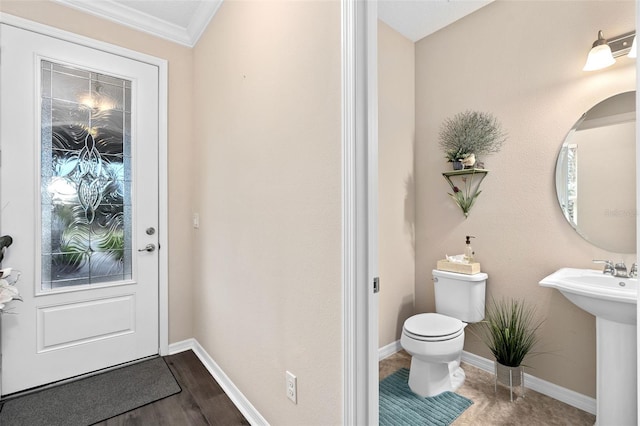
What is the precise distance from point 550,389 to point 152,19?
12.3ft

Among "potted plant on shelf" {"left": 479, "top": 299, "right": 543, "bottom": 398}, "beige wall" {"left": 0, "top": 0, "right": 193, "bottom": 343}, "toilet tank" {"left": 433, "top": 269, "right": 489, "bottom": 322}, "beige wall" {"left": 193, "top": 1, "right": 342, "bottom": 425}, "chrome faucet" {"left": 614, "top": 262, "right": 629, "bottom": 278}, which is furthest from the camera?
"beige wall" {"left": 0, "top": 0, "right": 193, "bottom": 343}

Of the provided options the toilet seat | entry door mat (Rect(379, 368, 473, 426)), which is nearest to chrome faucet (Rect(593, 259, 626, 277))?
the toilet seat

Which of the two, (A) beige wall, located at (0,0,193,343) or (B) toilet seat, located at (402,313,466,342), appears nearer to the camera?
(B) toilet seat, located at (402,313,466,342)

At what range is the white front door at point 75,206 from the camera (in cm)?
198

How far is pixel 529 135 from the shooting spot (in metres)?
2.06

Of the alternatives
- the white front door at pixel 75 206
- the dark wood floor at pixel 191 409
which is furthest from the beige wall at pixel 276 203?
the white front door at pixel 75 206

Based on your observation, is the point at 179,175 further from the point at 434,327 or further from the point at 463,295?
the point at 463,295

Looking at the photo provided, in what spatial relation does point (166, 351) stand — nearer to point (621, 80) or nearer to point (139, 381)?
point (139, 381)

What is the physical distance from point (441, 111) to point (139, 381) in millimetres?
2954

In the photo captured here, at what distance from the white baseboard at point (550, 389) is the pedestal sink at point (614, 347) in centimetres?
33

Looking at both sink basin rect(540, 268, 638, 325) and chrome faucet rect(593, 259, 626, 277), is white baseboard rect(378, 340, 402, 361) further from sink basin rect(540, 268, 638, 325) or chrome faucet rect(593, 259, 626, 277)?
chrome faucet rect(593, 259, 626, 277)

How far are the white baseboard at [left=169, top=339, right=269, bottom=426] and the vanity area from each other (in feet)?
Answer: 5.47

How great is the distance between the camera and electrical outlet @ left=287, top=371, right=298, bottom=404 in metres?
1.40

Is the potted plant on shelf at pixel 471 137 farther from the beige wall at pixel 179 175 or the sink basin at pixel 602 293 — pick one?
the beige wall at pixel 179 175
